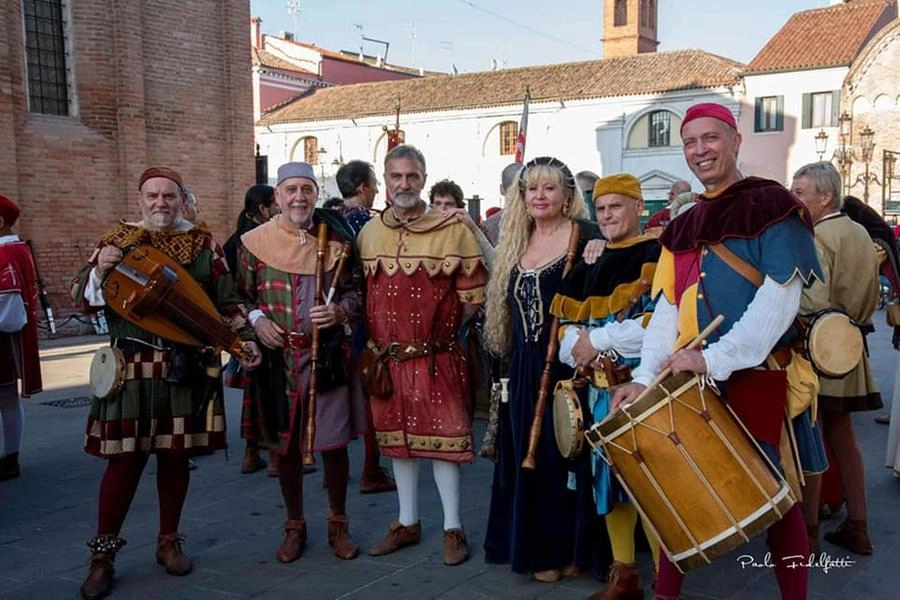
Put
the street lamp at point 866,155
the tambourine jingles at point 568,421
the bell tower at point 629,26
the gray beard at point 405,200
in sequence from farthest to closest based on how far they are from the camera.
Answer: the bell tower at point 629,26 → the street lamp at point 866,155 → the gray beard at point 405,200 → the tambourine jingles at point 568,421

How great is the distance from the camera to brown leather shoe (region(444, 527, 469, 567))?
13.7 ft

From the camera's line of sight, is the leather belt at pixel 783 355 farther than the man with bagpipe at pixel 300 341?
No

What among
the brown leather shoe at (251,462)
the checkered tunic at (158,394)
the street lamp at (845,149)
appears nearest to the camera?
the checkered tunic at (158,394)

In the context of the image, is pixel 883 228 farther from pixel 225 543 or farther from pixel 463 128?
pixel 463 128

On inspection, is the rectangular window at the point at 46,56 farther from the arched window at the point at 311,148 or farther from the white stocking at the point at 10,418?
the arched window at the point at 311,148

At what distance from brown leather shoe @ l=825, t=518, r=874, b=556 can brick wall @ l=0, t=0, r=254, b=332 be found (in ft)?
42.8

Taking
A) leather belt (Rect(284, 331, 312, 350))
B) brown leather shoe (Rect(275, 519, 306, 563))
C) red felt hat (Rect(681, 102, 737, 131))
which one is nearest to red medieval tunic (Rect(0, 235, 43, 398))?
leather belt (Rect(284, 331, 312, 350))

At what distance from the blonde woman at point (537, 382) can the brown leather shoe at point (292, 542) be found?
3.43 feet

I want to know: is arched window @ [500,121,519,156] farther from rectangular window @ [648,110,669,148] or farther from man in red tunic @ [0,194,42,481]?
man in red tunic @ [0,194,42,481]

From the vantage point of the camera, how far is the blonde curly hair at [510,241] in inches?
156

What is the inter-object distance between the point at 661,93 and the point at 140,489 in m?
28.7

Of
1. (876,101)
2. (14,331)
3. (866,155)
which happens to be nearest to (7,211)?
(14,331)

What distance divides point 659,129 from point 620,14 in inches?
985

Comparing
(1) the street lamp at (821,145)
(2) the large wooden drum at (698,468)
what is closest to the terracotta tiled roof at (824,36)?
(1) the street lamp at (821,145)
